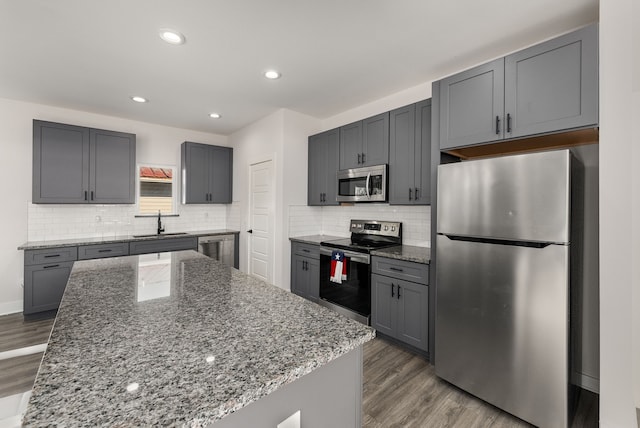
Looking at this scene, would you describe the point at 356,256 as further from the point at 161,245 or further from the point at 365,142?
the point at 161,245

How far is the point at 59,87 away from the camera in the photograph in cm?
318

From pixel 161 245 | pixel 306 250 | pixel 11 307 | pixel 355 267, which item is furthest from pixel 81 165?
pixel 355 267

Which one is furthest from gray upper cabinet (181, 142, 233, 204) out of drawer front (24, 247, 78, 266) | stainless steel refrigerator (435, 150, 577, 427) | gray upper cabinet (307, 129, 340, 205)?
stainless steel refrigerator (435, 150, 577, 427)

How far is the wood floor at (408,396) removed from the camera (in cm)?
183

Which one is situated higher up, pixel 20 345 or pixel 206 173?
pixel 206 173

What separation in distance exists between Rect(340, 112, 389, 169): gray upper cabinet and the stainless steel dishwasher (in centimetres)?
228

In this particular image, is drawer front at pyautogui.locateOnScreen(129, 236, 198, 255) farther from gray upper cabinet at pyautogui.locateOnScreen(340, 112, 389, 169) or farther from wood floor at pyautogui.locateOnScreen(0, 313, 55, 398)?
gray upper cabinet at pyautogui.locateOnScreen(340, 112, 389, 169)

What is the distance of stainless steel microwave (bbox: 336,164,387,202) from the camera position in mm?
3174

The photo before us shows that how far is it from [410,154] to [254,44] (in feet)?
5.74

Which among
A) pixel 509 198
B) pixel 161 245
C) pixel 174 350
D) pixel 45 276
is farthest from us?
pixel 161 245

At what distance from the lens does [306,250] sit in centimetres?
371

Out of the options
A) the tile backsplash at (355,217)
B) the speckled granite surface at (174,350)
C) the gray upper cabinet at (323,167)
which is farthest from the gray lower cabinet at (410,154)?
the speckled granite surface at (174,350)
